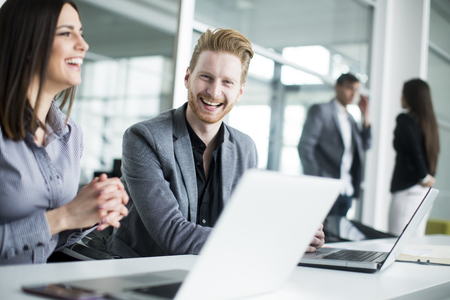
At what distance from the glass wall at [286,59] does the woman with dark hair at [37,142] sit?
1.98m

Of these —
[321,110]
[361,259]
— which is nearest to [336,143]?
[321,110]

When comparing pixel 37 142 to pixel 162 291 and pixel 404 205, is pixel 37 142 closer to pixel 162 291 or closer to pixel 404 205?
pixel 162 291

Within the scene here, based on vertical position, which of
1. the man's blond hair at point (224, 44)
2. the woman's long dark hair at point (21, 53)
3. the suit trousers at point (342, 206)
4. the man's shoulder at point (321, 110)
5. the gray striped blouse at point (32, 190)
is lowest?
the suit trousers at point (342, 206)

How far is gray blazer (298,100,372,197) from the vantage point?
394 cm

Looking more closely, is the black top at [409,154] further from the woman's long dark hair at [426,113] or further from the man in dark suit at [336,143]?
the man in dark suit at [336,143]

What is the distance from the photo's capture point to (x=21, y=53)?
1.16 metres

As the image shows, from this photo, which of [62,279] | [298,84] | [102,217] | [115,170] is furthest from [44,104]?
[298,84]

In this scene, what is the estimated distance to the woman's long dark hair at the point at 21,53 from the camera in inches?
45.3

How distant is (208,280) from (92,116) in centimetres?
338

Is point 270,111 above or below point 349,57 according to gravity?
below

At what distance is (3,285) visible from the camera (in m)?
0.77

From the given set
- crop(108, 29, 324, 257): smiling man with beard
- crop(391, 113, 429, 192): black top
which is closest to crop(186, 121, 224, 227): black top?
crop(108, 29, 324, 257): smiling man with beard

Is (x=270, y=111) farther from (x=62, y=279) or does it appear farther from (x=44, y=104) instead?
(x=62, y=279)

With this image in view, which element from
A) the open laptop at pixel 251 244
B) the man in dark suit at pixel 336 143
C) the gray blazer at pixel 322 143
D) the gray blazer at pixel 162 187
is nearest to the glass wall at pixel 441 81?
the man in dark suit at pixel 336 143
